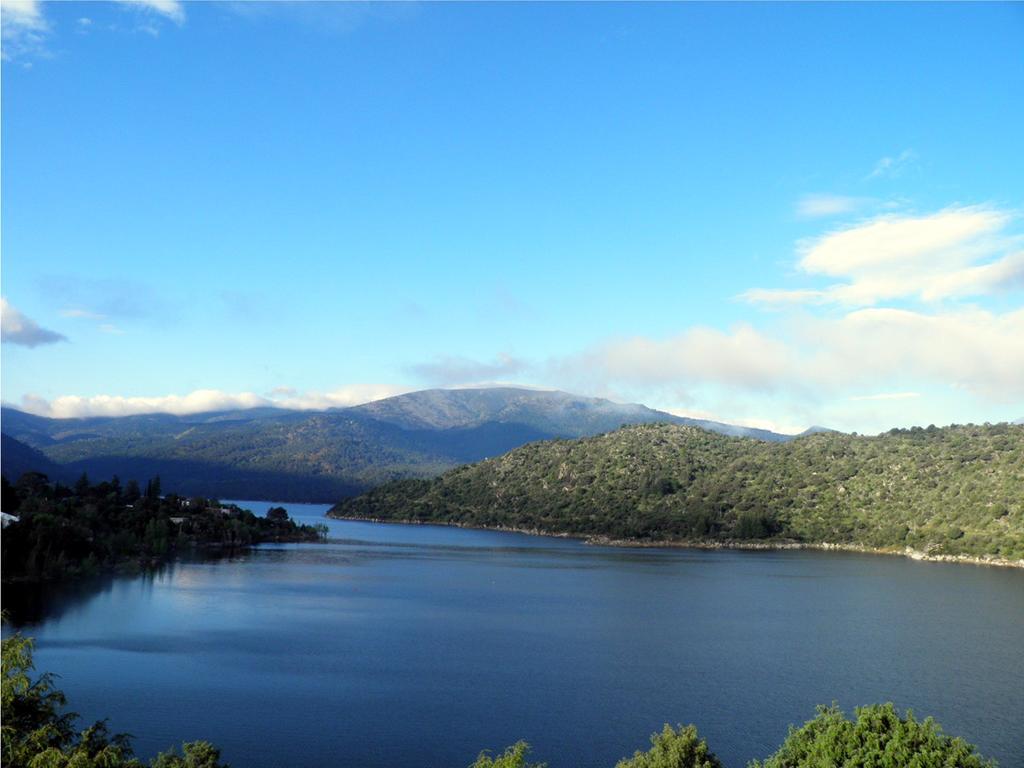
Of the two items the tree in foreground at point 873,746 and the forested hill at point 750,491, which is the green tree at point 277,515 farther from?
the tree in foreground at point 873,746

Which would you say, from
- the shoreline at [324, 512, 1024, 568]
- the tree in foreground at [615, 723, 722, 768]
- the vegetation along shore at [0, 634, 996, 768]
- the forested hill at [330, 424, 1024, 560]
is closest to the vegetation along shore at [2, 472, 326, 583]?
the shoreline at [324, 512, 1024, 568]

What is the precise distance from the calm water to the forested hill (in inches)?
1259

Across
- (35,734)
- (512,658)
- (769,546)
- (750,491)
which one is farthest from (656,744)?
(750,491)

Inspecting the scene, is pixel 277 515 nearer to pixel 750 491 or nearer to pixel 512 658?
pixel 750 491

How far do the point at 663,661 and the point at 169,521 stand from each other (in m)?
71.1

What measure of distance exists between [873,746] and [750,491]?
4789 inches

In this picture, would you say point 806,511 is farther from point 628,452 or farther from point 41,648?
point 41,648

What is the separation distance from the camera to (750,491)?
137m

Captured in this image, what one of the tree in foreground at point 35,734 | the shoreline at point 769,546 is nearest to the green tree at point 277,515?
the shoreline at point 769,546

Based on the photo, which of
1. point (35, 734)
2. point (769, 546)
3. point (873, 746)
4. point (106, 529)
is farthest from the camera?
point (769, 546)

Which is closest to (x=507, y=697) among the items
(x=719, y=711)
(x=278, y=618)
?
(x=719, y=711)

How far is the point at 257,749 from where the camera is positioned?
1137 inches

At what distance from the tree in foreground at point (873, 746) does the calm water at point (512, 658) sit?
8.30m

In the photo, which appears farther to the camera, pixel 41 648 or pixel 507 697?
pixel 41 648
